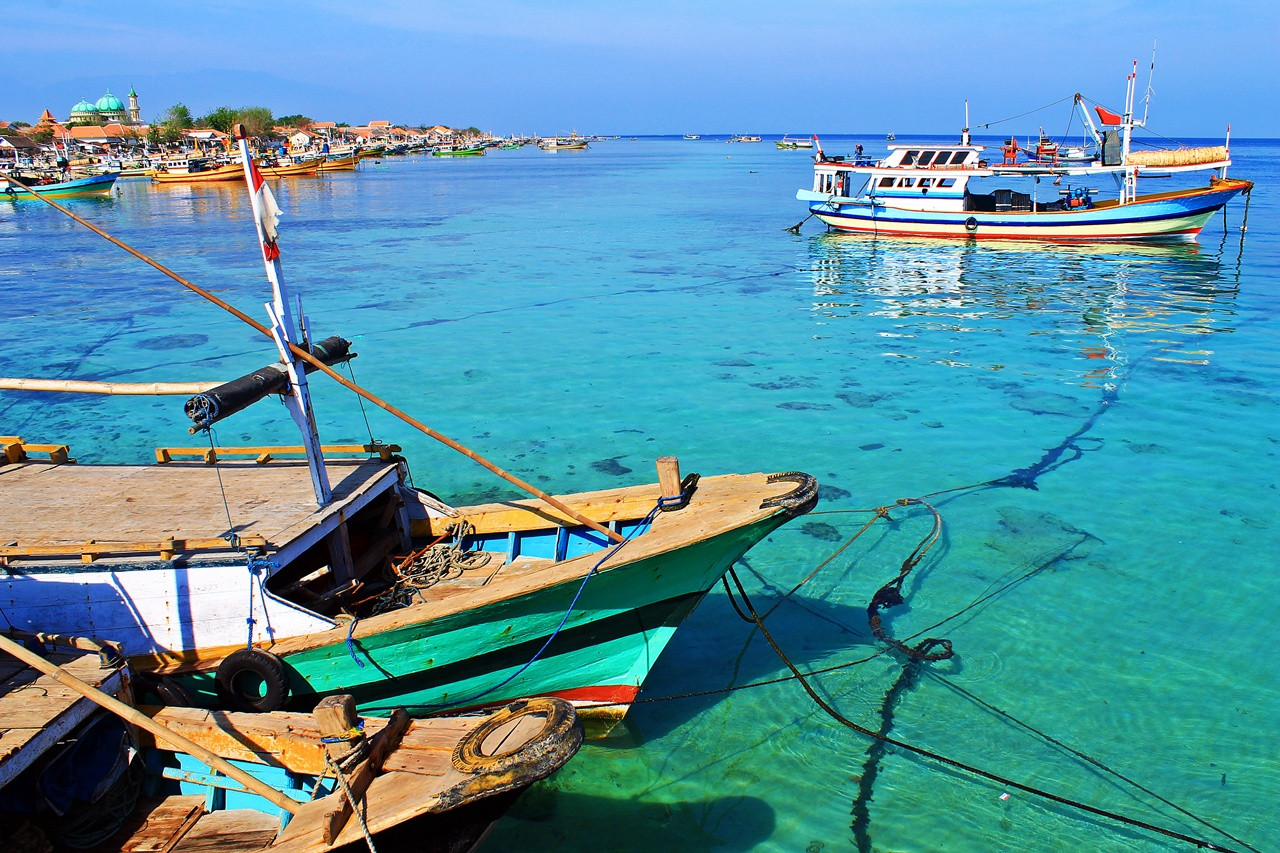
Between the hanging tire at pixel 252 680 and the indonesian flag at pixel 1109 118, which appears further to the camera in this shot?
the indonesian flag at pixel 1109 118

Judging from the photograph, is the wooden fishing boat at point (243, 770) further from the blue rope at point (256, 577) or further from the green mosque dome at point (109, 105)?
the green mosque dome at point (109, 105)

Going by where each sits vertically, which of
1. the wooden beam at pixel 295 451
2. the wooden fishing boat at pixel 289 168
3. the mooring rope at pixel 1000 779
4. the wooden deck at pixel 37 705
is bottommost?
the mooring rope at pixel 1000 779

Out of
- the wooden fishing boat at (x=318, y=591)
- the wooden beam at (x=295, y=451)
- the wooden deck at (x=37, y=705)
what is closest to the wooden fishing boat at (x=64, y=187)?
the wooden beam at (x=295, y=451)

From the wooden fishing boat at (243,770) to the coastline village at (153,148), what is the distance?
226 ft

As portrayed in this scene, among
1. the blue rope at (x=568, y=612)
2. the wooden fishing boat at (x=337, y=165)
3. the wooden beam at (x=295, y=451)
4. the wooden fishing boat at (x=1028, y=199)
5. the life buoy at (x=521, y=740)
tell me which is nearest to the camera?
the life buoy at (x=521, y=740)

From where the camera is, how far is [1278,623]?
836 centimetres

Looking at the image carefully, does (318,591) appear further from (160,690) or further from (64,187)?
(64,187)

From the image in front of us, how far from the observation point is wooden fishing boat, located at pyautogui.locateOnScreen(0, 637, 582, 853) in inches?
165

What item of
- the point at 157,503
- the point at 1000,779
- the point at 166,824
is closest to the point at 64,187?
the point at 157,503

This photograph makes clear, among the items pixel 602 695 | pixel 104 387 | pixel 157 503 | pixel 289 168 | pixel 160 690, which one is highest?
pixel 289 168

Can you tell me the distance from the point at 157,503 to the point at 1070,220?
33448mm

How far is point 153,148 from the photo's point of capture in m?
117

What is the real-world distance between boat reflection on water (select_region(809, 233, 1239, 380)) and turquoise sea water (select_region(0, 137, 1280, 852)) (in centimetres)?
19

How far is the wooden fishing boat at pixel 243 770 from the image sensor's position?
419cm
